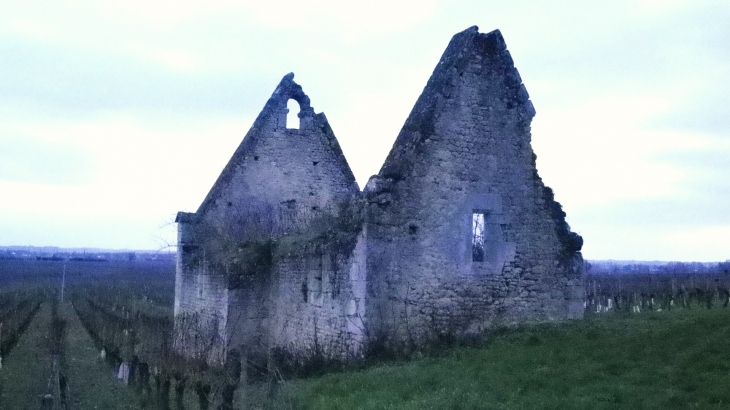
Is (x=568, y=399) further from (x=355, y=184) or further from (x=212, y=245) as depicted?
(x=355, y=184)

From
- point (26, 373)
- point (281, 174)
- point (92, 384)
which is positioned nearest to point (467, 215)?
point (281, 174)

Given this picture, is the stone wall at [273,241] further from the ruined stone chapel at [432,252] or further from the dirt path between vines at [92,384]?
the dirt path between vines at [92,384]

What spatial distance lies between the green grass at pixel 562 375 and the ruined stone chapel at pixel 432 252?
1.35 m

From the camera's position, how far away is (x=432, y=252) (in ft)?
45.2

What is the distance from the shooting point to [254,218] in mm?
20516

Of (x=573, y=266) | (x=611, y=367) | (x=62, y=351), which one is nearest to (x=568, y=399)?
(x=611, y=367)

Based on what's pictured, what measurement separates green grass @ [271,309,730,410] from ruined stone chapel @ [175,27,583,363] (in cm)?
135

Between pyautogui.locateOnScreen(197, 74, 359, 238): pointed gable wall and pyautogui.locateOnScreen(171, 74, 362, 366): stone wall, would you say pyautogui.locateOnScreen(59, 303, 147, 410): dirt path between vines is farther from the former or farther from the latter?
pyautogui.locateOnScreen(197, 74, 359, 238): pointed gable wall

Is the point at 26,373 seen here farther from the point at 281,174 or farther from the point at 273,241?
the point at 281,174

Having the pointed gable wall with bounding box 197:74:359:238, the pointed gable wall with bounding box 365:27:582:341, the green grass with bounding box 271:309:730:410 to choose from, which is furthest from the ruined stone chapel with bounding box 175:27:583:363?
the pointed gable wall with bounding box 197:74:359:238

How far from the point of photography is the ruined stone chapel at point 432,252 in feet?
44.0

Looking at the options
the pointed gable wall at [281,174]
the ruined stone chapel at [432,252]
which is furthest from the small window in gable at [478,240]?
the pointed gable wall at [281,174]

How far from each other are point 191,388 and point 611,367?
320 inches

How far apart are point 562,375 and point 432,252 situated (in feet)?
15.1
